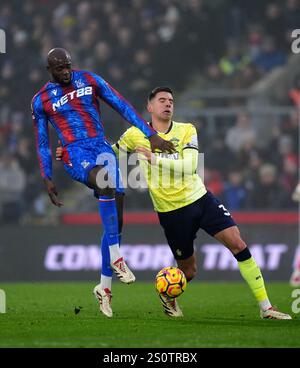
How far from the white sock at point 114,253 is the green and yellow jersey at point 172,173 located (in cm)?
78

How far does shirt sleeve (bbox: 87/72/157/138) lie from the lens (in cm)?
982

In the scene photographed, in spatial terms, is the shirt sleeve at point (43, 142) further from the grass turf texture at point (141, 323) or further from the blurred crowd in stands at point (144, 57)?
the blurred crowd in stands at point (144, 57)

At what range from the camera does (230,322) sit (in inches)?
380

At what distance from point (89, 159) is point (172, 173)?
869 mm

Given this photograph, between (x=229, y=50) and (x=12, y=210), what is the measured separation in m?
6.50

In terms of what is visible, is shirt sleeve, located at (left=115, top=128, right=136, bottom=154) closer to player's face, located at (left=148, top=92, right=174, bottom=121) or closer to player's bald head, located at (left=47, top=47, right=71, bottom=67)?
player's face, located at (left=148, top=92, right=174, bottom=121)

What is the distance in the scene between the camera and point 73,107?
1012cm

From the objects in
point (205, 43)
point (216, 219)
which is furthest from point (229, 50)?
point (216, 219)

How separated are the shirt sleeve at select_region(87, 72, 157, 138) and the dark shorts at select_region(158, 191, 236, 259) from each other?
0.95m

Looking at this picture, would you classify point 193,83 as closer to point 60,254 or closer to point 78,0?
point 78,0
